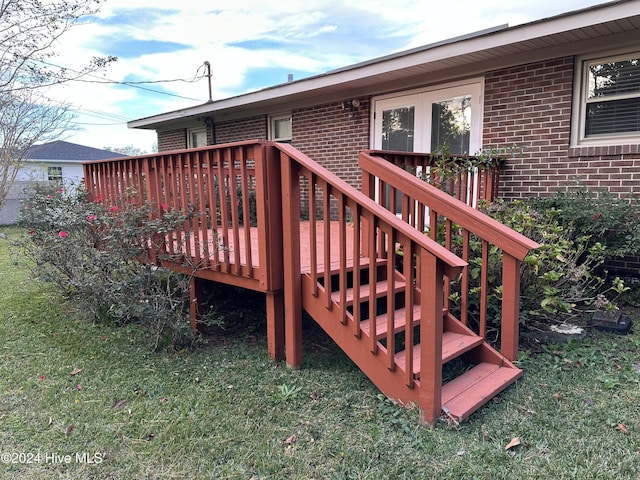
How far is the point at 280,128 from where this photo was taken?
833 centimetres

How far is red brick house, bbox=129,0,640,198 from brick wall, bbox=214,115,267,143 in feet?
4.26

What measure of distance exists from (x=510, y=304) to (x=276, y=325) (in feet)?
5.05

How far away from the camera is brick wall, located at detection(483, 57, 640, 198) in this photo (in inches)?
180

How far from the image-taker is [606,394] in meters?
2.50

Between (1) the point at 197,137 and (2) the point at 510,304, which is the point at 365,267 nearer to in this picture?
(2) the point at 510,304

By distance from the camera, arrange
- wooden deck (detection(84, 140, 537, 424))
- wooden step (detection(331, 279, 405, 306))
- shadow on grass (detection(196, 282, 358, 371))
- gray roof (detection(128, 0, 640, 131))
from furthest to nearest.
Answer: gray roof (detection(128, 0, 640, 131))
shadow on grass (detection(196, 282, 358, 371))
wooden step (detection(331, 279, 405, 306))
wooden deck (detection(84, 140, 537, 424))

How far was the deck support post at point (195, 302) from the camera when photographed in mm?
3467

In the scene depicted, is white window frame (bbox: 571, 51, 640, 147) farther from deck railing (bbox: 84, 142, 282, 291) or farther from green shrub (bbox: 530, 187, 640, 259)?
deck railing (bbox: 84, 142, 282, 291)

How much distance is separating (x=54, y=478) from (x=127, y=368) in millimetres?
1156

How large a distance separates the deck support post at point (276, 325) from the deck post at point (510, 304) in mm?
1464

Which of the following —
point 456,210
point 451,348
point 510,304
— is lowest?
point 451,348

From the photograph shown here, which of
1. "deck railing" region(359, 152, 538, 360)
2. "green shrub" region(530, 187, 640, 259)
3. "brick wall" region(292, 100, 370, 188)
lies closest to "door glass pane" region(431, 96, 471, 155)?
"brick wall" region(292, 100, 370, 188)

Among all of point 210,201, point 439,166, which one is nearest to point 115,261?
point 210,201

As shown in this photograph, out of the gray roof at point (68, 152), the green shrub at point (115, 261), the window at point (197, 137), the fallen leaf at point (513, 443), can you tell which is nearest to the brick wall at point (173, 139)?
the window at point (197, 137)
